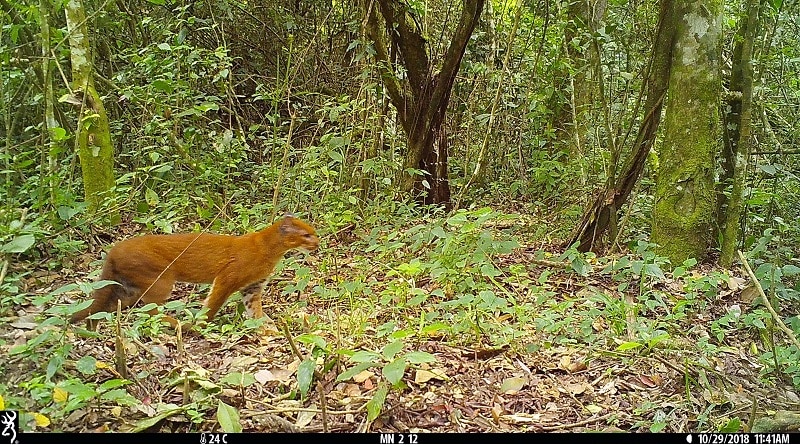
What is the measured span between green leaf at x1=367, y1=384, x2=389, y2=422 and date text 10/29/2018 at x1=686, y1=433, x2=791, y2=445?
1.51 metres

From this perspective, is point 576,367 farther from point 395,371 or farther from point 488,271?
point 395,371

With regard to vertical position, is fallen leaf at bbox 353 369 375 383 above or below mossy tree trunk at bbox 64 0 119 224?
below

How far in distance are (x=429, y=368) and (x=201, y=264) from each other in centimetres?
203

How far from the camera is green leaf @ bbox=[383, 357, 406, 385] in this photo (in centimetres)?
285

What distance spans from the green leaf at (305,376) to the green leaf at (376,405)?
313 mm

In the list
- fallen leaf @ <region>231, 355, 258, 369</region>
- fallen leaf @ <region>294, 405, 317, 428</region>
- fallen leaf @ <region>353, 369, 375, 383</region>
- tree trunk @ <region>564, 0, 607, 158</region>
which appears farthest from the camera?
tree trunk @ <region>564, 0, 607, 158</region>

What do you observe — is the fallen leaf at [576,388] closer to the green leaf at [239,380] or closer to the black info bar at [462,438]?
the black info bar at [462,438]

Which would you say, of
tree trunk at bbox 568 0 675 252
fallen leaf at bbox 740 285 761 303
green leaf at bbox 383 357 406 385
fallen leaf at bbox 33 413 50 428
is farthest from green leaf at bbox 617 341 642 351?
fallen leaf at bbox 33 413 50 428

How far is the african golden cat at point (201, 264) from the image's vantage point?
14.3 feet

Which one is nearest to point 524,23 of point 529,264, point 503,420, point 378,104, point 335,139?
point 378,104

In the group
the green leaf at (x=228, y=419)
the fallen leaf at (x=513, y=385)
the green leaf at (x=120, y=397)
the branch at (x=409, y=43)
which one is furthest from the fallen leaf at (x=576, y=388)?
the branch at (x=409, y=43)

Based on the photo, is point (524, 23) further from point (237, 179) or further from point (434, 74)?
point (237, 179)

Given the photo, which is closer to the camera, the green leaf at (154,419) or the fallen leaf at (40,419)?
the fallen leaf at (40,419)

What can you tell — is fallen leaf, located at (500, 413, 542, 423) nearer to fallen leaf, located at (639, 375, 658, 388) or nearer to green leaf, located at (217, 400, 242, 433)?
fallen leaf, located at (639, 375, 658, 388)
